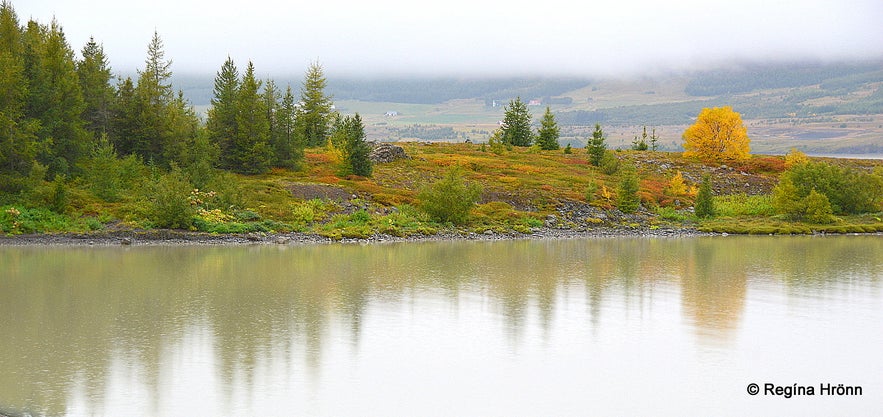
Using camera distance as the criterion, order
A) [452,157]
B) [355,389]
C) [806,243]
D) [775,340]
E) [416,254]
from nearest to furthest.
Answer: [355,389] → [775,340] → [416,254] → [806,243] → [452,157]

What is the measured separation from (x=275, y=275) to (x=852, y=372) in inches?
972

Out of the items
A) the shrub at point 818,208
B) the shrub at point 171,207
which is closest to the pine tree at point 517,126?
the shrub at point 818,208

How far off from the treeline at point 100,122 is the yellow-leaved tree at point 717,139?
5023 cm

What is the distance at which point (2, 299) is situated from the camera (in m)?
30.2

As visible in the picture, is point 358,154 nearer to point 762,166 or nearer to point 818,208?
point 818,208

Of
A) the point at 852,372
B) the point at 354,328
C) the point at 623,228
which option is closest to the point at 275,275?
the point at 354,328

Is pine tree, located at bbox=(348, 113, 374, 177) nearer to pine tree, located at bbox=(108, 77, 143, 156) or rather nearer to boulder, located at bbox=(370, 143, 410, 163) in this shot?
boulder, located at bbox=(370, 143, 410, 163)

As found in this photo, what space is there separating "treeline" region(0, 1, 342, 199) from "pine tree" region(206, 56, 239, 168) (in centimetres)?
9

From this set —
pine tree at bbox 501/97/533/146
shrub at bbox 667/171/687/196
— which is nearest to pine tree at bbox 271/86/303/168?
shrub at bbox 667/171/687/196

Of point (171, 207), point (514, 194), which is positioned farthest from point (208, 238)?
point (514, 194)

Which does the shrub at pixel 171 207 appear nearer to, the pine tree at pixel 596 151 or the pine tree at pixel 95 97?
the pine tree at pixel 95 97

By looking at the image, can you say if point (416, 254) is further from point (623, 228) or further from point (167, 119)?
point (167, 119)

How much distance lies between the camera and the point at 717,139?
102 metres

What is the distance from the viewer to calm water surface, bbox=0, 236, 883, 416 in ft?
57.7
